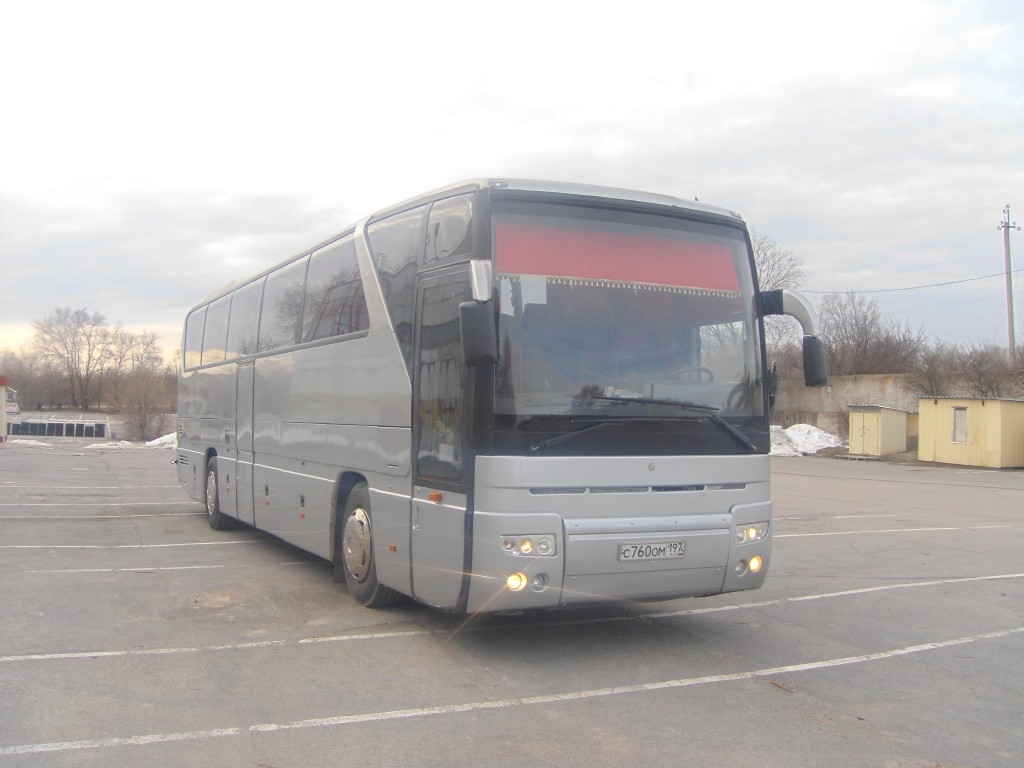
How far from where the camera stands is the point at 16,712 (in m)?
5.28

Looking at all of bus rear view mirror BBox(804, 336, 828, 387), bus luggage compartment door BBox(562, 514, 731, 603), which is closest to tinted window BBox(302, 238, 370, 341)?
bus luggage compartment door BBox(562, 514, 731, 603)

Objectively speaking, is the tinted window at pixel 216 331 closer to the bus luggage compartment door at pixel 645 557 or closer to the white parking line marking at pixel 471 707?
→ the bus luggage compartment door at pixel 645 557

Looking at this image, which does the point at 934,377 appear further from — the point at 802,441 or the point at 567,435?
the point at 567,435

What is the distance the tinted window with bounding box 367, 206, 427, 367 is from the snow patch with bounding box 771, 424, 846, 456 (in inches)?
1415

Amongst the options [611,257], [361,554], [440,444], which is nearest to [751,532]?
[611,257]

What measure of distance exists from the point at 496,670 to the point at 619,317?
259 centimetres

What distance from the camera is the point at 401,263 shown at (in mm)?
7453

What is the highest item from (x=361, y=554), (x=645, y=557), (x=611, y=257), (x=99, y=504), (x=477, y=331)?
(x=611, y=257)

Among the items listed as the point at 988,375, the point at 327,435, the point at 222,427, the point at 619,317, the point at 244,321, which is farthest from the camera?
the point at 988,375

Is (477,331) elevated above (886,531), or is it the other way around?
(477,331)

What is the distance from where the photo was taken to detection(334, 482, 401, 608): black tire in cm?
793

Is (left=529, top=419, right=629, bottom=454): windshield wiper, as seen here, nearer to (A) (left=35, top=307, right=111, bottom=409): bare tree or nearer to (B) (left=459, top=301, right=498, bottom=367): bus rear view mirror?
(B) (left=459, top=301, right=498, bottom=367): bus rear view mirror

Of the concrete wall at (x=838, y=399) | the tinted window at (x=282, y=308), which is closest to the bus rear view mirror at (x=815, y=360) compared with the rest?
the tinted window at (x=282, y=308)

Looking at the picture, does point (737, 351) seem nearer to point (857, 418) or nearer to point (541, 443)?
point (541, 443)
